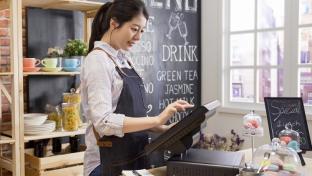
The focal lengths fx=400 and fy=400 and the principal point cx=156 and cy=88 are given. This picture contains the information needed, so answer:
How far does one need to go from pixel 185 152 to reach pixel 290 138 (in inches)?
26.2

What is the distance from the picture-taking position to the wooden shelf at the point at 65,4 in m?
2.82

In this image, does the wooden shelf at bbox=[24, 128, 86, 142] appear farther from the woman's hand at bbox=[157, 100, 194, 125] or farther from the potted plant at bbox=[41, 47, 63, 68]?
the woman's hand at bbox=[157, 100, 194, 125]

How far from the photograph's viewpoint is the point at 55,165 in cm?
271

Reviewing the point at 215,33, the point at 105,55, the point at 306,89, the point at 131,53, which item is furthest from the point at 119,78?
the point at 215,33

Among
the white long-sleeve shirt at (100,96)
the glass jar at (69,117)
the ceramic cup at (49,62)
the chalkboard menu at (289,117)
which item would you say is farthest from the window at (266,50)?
the white long-sleeve shirt at (100,96)

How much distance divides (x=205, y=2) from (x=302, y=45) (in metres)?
1.17

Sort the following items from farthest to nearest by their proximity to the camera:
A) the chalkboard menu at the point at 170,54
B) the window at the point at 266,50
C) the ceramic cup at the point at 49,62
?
1. the chalkboard menu at the point at 170,54
2. the window at the point at 266,50
3. the ceramic cup at the point at 49,62

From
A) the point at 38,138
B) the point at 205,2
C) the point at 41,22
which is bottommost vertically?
the point at 38,138

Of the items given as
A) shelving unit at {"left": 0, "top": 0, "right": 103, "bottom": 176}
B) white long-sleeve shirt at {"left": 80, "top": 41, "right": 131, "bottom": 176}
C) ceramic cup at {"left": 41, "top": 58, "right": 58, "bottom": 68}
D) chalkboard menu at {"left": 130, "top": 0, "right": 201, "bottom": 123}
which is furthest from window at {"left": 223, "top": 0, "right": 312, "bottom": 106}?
white long-sleeve shirt at {"left": 80, "top": 41, "right": 131, "bottom": 176}

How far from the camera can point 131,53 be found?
12.0 feet

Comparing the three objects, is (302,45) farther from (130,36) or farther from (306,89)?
(130,36)

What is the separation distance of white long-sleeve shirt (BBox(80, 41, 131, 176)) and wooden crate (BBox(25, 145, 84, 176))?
3.69 feet

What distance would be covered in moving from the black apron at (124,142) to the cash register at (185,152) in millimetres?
230

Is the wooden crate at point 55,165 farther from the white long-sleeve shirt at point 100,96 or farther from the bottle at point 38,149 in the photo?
the white long-sleeve shirt at point 100,96
